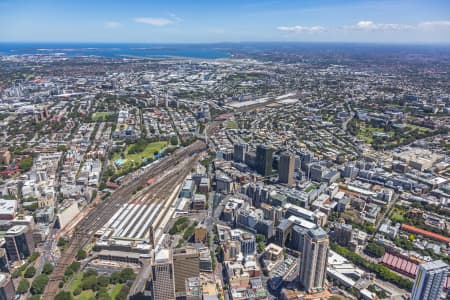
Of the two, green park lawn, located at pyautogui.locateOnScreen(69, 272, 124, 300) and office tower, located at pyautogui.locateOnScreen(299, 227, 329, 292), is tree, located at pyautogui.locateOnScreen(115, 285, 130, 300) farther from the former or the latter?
office tower, located at pyautogui.locateOnScreen(299, 227, 329, 292)

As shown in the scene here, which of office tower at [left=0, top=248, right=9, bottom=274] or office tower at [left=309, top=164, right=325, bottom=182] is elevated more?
office tower at [left=309, top=164, right=325, bottom=182]

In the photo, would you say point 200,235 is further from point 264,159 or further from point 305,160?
point 305,160

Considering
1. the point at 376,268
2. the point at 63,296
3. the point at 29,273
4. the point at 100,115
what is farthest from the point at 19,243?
the point at 100,115

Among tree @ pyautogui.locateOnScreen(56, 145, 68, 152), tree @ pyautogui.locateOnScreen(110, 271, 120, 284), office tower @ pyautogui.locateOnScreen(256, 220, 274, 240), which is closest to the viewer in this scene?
tree @ pyautogui.locateOnScreen(110, 271, 120, 284)

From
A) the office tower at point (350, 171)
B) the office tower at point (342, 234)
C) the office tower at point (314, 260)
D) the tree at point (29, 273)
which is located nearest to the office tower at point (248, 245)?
the office tower at point (314, 260)

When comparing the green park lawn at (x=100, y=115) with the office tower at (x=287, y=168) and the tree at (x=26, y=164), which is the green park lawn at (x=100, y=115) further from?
the office tower at (x=287, y=168)

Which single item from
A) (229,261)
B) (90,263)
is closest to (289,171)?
(229,261)

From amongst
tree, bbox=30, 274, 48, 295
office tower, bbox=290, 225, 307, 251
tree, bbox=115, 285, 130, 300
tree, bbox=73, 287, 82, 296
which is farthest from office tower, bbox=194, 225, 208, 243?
tree, bbox=30, 274, 48, 295

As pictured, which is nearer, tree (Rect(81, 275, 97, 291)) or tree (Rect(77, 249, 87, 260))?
tree (Rect(81, 275, 97, 291))
